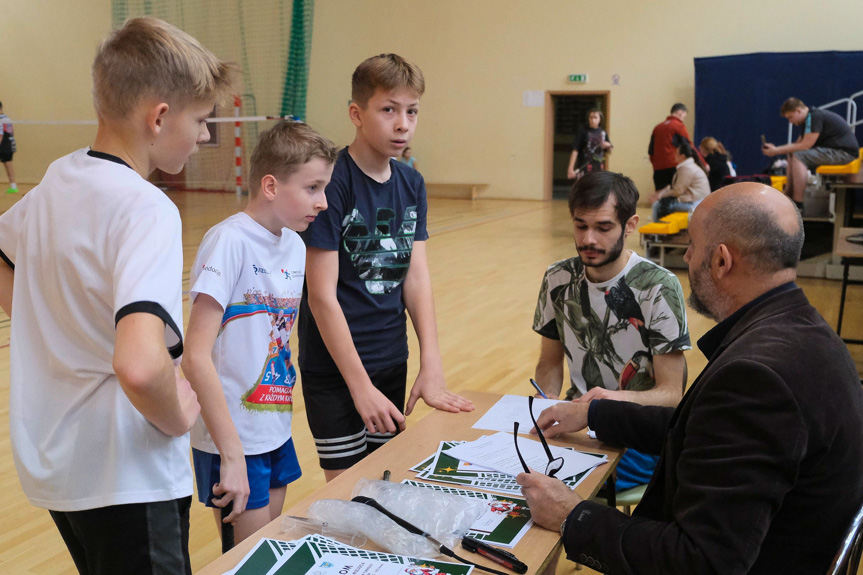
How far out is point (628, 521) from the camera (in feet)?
4.43

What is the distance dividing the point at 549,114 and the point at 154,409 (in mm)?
14339

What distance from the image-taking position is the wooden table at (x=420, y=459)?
4.13 feet

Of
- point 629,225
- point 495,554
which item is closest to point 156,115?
point 495,554

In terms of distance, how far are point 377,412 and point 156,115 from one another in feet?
3.28

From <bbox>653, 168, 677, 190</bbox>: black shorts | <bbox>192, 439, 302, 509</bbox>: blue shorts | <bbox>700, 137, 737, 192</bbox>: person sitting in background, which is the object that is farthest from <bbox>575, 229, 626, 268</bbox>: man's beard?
<bbox>653, 168, 677, 190</bbox>: black shorts

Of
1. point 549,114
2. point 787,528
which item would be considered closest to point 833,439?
point 787,528

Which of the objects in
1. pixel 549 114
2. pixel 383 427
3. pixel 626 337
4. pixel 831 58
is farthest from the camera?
pixel 549 114

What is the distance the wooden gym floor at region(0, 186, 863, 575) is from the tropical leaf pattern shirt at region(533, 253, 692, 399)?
2.72 ft

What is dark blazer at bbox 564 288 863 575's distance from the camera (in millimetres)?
1184

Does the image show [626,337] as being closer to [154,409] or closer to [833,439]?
[833,439]

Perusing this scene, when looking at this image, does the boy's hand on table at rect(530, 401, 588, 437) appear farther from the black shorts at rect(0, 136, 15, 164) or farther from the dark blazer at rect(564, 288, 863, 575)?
the black shorts at rect(0, 136, 15, 164)

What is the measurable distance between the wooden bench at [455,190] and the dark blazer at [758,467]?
1432 cm

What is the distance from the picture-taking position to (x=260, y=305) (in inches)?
70.3

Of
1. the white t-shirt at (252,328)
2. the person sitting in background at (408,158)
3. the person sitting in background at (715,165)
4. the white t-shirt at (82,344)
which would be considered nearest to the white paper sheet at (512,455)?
the white t-shirt at (252,328)
